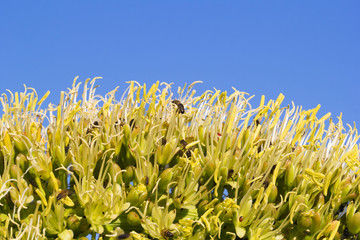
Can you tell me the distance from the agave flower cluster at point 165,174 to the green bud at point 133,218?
0.01m

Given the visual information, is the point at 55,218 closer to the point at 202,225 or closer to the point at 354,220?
the point at 202,225

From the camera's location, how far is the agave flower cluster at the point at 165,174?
483 centimetres

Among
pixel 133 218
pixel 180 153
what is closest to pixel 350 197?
pixel 180 153

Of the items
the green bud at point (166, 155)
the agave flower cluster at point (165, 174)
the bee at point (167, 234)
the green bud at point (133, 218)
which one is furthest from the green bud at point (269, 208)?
the green bud at point (133, 218)

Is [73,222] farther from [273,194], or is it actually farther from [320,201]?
[320,201]

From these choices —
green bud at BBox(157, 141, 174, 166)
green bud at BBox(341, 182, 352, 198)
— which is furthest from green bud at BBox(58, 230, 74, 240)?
green bud at BBox(341, 182, 352, 198)

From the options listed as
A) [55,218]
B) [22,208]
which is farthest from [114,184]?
[22,208]

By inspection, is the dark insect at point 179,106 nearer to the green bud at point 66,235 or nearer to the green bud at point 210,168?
the green bud at point 210,168

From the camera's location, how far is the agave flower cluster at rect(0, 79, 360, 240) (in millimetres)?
4832

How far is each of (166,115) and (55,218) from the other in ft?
5.52

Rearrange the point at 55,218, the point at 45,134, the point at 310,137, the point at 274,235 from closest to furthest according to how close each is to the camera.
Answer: the point at 55,218, the point at 274,235, the point at 45,134, the point at 310,137

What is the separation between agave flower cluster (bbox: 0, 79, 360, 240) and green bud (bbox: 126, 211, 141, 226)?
13 millimetres

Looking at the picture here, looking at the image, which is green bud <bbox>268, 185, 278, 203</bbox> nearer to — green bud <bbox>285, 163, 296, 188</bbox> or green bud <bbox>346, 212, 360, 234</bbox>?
green bud <bbox>285, 163, 296, 188</bbox>

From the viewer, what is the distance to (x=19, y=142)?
516 centimetres
